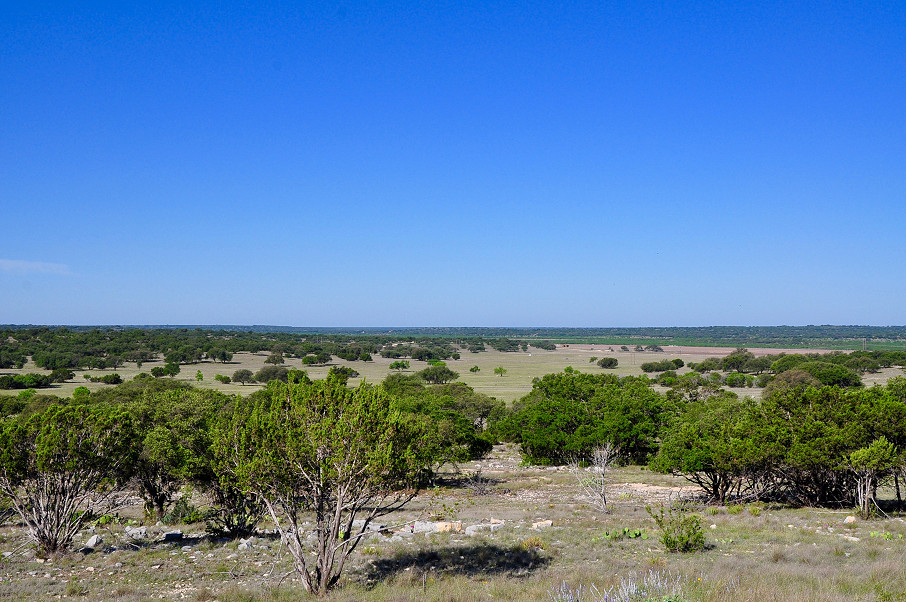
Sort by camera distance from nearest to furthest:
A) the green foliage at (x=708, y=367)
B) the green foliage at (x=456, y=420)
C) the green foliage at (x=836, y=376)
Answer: the green foliage at (x=456, y=420) → the green foliage at (x=836, y=376) → the green foliage at (x=708, y=367)

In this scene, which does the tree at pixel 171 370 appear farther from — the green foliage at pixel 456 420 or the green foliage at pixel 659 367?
the green foliage at pixel 659 367

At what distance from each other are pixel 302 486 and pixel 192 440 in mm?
8392

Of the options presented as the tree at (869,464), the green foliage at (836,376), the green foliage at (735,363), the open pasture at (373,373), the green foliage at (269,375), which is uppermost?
the tree at (869,464)

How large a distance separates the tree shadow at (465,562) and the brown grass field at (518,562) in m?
0.05

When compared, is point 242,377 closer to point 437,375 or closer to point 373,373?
point 373,373

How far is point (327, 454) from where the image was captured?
13.0 m

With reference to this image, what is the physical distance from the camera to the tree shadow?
15047mm

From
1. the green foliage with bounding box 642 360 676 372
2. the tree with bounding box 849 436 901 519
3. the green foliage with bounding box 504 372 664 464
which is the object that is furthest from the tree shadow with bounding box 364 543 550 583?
the green foliage with bounding box 642 360 676 372

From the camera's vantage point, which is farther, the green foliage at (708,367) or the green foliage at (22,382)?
the green foliage at (708,367)

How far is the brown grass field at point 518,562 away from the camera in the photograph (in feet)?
39.5

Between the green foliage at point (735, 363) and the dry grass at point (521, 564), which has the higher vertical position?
the dry grass at point (521, 564)

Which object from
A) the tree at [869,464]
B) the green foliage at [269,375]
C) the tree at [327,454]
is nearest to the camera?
the tree at [327,454]

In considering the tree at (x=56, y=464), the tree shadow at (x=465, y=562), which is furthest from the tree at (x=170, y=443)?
the tree shadow at (x=465, y=562)

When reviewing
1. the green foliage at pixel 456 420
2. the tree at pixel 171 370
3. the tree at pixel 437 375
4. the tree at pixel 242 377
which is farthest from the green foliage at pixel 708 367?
the tree at pixel 171 370
